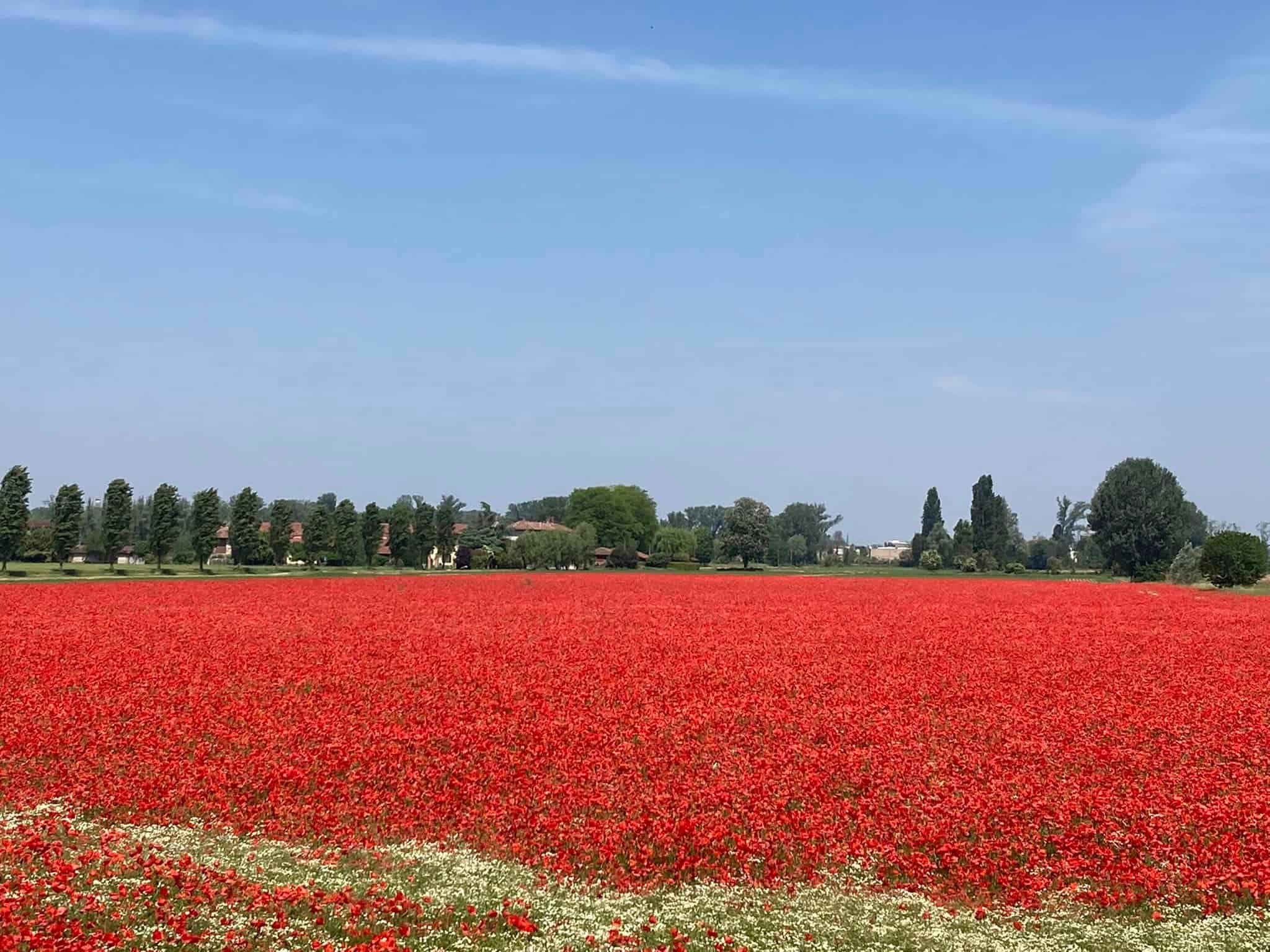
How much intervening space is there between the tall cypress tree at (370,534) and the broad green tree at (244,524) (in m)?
13.3

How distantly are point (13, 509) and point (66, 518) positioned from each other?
771cm

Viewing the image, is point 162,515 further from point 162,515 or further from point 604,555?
point 604,555

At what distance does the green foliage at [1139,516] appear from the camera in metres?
125

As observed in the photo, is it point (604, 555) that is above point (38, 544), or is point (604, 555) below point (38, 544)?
below

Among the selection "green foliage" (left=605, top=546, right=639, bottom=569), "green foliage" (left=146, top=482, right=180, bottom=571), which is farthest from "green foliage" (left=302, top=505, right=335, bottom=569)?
"green foliage" (left=605, top=546, right=639, bottom=569)

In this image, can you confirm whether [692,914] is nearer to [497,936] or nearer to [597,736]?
[497,936]

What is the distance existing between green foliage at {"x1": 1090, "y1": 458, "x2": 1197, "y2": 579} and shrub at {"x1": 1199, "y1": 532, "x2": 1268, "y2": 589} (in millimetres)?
44577

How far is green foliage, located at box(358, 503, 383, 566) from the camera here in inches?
4766

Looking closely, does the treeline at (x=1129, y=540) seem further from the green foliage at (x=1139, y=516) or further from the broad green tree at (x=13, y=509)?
the broad green tree at (x=13, y=509)

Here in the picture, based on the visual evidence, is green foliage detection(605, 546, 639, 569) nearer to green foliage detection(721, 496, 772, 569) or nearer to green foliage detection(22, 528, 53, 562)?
green foliage detection(721, 496, 772, 569)

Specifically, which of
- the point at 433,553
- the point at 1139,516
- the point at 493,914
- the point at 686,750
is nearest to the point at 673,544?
the point at 433,553

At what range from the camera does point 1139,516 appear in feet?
412

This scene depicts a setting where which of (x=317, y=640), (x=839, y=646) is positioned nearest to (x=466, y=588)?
(x=317, y=640)

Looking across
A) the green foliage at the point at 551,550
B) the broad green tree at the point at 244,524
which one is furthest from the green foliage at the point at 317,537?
the green foliage at the point at 551,550
